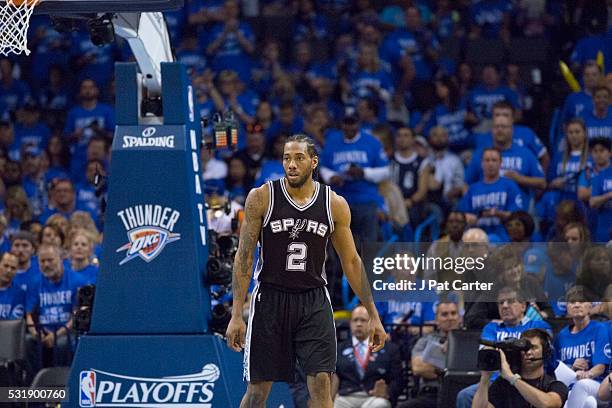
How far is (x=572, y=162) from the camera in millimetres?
16219

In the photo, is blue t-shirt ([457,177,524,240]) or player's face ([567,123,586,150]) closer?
blue t-shirt ([457,177,524,240])

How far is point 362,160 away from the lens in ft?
53.9

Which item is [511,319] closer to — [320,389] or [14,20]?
[320,389]

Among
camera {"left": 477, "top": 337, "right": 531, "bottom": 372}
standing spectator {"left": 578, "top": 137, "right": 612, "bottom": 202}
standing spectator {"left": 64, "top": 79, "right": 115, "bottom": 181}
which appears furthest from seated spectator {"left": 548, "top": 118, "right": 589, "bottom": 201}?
standing spectator {"left": 64, "top": 79, "right": 115, "bottom": 181}

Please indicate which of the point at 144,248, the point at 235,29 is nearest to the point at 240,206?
the point at 144,248

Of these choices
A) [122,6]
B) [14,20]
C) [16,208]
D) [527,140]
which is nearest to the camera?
[122,6]

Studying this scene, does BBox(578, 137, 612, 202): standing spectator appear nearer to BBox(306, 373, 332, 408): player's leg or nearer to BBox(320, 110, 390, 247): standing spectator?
BBox(320, 110, 390, 247): standing spectator

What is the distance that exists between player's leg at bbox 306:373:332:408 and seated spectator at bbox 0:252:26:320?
5.86 meters

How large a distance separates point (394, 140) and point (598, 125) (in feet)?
8.85

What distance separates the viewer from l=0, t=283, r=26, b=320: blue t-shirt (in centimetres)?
1462

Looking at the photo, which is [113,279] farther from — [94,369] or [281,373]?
[281,373]

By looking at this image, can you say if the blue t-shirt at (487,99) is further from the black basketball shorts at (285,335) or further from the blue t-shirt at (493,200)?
the black basketball shorts at (285,335)

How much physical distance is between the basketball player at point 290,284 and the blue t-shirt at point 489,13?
1185 centimetres

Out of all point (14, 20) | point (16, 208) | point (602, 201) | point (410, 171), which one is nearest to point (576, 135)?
point (602, 201)
